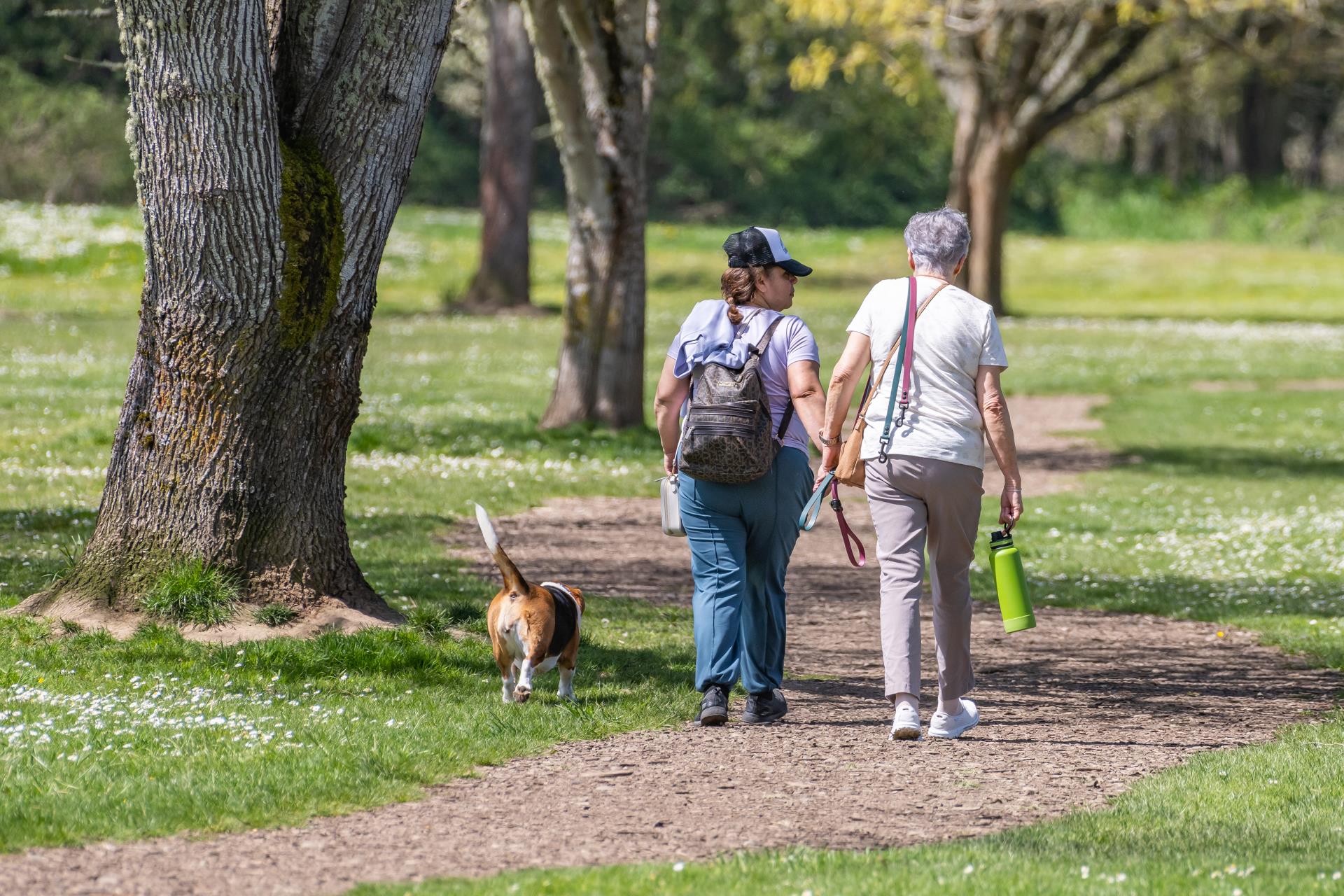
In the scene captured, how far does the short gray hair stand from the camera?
6215 mm

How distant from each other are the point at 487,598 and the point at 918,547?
341 centimetres

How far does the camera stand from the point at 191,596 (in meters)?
7.25

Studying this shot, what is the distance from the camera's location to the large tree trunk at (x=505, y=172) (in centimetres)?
3266

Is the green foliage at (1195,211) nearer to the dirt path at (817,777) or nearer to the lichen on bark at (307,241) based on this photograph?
the dirt path at (817,777)

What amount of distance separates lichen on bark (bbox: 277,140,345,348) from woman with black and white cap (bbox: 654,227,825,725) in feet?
5.65

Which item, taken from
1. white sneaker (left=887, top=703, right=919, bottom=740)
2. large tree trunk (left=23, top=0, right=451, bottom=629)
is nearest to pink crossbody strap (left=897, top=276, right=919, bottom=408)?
white sneaker (left=887, top=703, right=919, bottom=740)

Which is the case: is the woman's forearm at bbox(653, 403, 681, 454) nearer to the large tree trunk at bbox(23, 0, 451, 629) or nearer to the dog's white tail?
the dog's white tail

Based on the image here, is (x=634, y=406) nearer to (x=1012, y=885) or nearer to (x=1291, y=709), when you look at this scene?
(x=1291, y=709)

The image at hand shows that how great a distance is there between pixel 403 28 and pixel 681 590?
405 cm

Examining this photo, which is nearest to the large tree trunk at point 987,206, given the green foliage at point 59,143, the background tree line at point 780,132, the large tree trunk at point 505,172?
the large tree trunk at point 505,172

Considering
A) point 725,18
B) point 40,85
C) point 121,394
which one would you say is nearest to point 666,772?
point 121,394

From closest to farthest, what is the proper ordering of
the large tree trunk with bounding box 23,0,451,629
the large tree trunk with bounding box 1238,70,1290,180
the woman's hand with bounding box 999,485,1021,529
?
1. the woman's hand with bounding box 999,485,1021,529
2. the large tree trunk with bounding box 23,0,451,629
3. the large tree trunk with bounding box 1238,70,1290,180

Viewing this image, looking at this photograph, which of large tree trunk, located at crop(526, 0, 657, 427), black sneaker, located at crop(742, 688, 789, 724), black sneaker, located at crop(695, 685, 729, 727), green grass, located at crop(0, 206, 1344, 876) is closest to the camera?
green grass, located at crop(0, 206, 1344, 876)

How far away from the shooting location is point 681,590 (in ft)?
33.4
